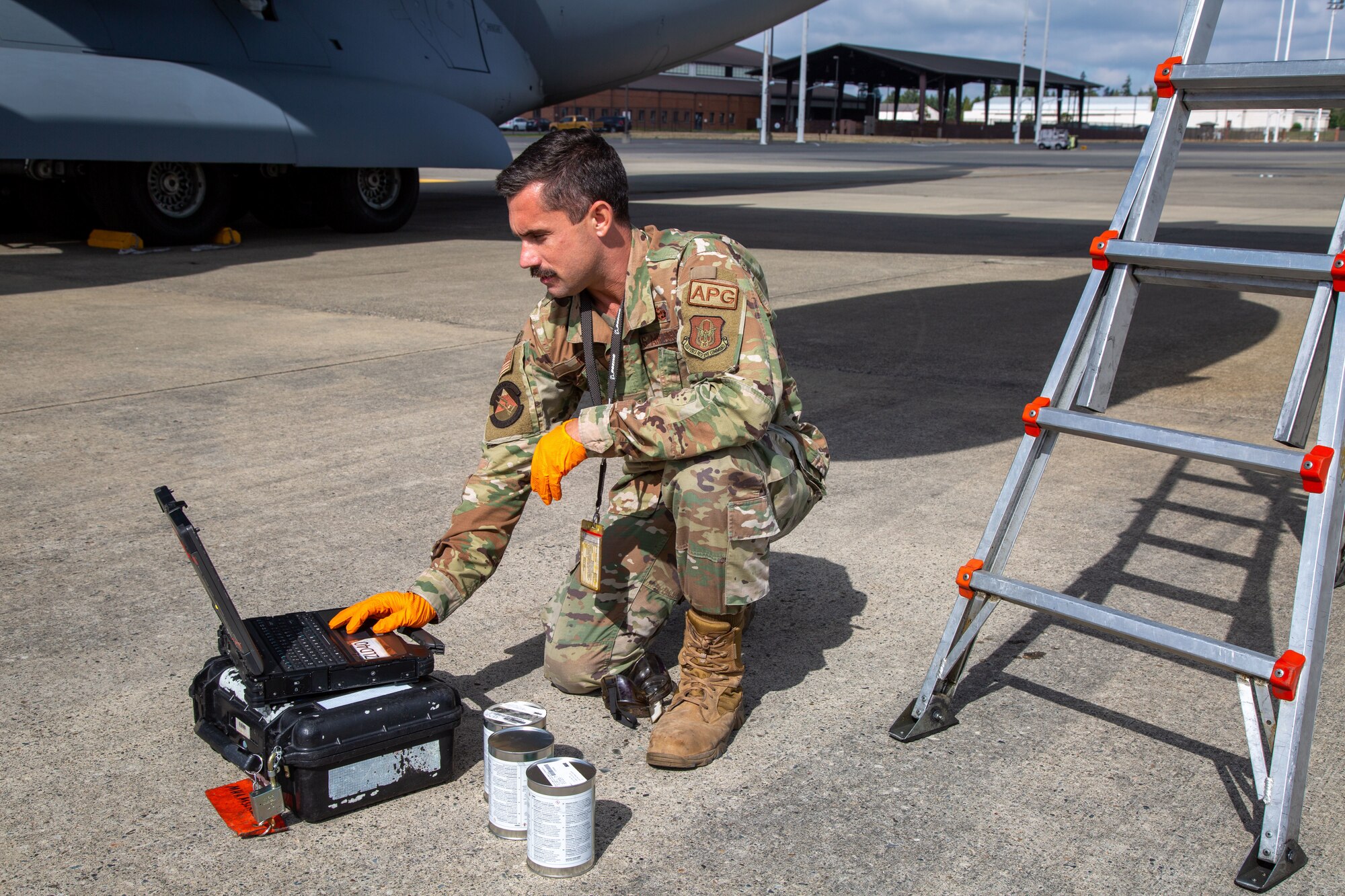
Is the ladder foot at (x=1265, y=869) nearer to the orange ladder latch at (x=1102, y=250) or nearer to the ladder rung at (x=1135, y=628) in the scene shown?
the ladder rung at (x=1135, y=628)

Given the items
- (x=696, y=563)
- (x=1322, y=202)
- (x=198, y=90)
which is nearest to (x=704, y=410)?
(x=696, y=563)

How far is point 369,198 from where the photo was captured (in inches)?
539

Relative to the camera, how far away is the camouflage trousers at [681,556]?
273 cm

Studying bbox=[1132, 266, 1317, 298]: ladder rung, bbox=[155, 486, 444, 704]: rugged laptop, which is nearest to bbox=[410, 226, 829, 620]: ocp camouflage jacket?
bbox=[155, 486, 444, 704]: rugged laptop

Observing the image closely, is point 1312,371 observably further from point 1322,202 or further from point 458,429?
point 1322,202

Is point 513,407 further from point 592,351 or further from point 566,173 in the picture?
point 566,173

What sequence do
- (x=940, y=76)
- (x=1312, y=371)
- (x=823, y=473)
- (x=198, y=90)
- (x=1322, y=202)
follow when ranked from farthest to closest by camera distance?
1. (x=940, y=76)
2. (x=1322, y=202)
3. (x=198, y=90)
4. (x=823, y=473)
5. (x=1312, y=371)

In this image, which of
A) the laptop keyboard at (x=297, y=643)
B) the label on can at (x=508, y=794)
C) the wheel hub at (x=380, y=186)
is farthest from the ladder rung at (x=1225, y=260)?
the wheel hub at (x=380, y=186)

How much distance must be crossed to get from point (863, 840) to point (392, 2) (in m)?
13.2

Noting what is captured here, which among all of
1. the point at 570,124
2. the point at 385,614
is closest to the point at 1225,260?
the point at 385,614

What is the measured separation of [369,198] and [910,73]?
88503 mm

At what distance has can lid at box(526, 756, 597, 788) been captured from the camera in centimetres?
227

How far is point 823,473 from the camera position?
10.3 ft

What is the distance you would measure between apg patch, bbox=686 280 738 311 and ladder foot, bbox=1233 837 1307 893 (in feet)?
5.26
